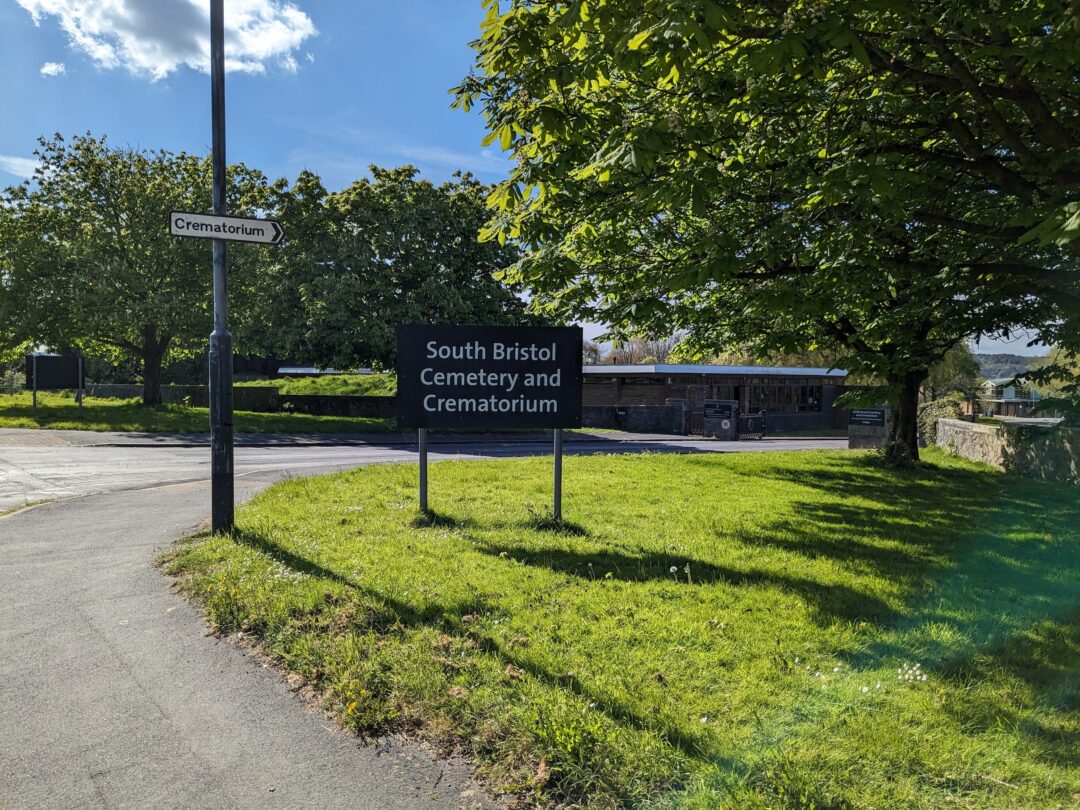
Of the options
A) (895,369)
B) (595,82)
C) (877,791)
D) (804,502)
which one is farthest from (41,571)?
(895,369)

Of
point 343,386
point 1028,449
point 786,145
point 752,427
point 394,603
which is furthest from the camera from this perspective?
point 343,386

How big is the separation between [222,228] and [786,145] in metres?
5.76

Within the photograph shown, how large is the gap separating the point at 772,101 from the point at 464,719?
226 inches

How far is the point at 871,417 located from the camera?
2200cm

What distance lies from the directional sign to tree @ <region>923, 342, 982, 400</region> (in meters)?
39.9

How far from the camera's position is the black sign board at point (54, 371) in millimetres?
24812

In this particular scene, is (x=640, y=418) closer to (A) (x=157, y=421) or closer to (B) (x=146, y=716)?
(A) (x=157, y=421)

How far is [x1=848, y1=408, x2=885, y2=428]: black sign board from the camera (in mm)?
21781

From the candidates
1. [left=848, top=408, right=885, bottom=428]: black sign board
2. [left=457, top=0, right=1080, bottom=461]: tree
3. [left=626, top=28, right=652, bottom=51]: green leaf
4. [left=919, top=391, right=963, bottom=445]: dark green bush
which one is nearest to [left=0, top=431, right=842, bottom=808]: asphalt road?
[left=457, top=0, right=1080, bottom=461]: tree

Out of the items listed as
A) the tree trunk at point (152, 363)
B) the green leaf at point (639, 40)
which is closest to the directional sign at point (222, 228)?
the green leaf at point (639, 40)

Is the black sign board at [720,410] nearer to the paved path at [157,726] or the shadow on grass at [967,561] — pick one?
the shadow on grass at [967,561]

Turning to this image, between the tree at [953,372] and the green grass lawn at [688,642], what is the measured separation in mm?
36106

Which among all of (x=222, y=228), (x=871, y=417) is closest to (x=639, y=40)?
(x=222, y=228)

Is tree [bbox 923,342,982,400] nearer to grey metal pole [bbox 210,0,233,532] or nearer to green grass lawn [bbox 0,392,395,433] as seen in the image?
green grass lawn [bbox 0,392,395,433]
